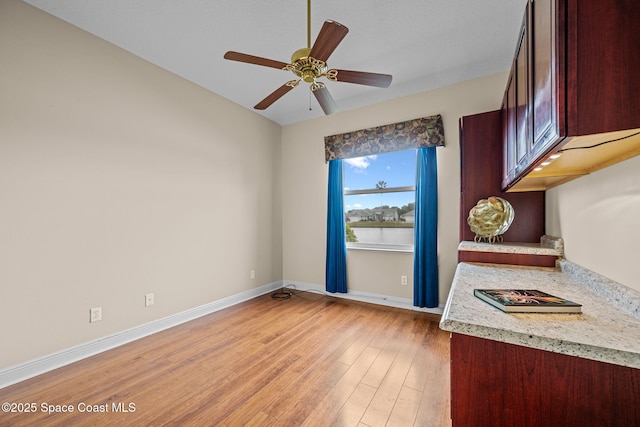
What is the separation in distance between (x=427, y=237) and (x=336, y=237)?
1.24 meters

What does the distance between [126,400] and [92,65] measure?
2680 mm

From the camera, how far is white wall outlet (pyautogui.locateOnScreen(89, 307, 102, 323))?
86.4 inches

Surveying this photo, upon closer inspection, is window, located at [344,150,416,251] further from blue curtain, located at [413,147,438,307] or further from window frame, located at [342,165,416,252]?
blue curtain, located at [413,147,438,307]

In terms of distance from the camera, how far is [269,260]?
4078mm

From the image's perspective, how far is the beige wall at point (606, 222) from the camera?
104 cm

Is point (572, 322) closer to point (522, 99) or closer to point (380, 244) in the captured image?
point (522, 99)

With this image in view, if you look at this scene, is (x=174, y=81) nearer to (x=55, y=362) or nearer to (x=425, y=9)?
(x=425, y=9)

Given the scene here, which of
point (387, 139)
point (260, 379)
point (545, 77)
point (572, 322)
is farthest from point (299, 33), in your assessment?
point (260, 379)

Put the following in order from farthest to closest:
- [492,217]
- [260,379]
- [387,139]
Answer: [387,139] < [492,217] < [260,379]

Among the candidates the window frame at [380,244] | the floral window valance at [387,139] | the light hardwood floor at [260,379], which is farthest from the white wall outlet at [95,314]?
the floral window valance at [387,139]

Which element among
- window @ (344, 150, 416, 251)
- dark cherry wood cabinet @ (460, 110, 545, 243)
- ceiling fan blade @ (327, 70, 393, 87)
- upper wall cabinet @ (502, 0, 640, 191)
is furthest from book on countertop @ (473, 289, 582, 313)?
window @ (344, 150, 416, 251)

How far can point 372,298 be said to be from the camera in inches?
Result: 140

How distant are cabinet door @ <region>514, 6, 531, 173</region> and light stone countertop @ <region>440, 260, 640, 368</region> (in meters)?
0.65

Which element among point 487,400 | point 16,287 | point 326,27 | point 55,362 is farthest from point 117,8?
point 487,400
